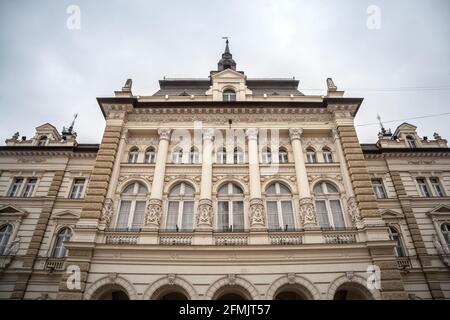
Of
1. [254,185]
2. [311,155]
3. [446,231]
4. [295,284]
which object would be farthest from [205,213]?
[446,231]

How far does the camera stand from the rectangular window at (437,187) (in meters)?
20.6

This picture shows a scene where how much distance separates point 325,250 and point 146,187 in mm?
10846

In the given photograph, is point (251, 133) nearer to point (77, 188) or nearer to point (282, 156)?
point (282, 156)

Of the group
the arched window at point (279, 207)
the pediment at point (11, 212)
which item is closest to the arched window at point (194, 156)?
the arched window at point (279, 207)

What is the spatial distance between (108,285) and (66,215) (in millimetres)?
8767

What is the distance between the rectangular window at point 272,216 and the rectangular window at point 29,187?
17835 millimetres

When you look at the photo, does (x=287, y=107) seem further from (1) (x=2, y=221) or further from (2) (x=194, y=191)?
(1) (x=2, y=221)

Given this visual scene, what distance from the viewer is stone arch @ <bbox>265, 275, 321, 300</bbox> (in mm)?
12805

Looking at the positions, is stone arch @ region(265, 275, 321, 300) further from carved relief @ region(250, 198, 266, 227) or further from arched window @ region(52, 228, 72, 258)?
arched window @ region(52, 228, 72, 258)

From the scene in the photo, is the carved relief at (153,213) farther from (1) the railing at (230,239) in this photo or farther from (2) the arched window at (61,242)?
(2) the arched window at (61,242)

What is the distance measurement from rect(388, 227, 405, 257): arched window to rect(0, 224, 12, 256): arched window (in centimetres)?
2628
